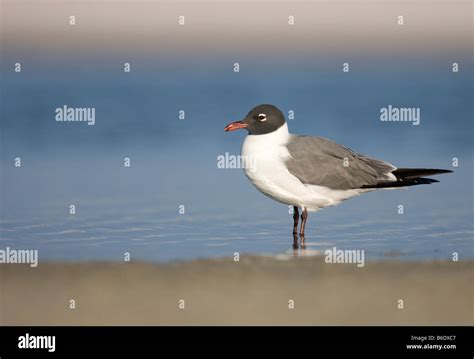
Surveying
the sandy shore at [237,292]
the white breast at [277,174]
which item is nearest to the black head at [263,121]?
the white breast at [277,174]

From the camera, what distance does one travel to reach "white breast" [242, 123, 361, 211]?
31.1ft

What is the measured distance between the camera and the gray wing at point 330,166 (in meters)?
9.57

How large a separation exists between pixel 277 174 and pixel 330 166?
65 centimetres

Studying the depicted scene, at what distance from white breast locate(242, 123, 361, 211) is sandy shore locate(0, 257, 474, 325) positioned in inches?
41.7

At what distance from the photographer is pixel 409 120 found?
15703 millimetres

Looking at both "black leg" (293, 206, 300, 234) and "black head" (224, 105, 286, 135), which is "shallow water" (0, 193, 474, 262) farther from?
"black head" (224, 105, 286, 135)

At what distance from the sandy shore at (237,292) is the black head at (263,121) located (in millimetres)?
1653

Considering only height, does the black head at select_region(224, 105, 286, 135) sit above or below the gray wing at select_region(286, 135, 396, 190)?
above

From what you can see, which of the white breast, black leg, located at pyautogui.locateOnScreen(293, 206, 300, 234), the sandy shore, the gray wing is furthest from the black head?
the sandy shore

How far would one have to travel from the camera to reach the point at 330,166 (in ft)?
32.0

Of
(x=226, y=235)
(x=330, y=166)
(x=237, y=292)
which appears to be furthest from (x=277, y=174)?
(x=237, y=292)

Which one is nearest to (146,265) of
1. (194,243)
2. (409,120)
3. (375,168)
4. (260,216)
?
(194,243)

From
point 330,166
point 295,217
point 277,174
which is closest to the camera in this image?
point 277,174

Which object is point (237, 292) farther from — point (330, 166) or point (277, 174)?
point (330, 166)
